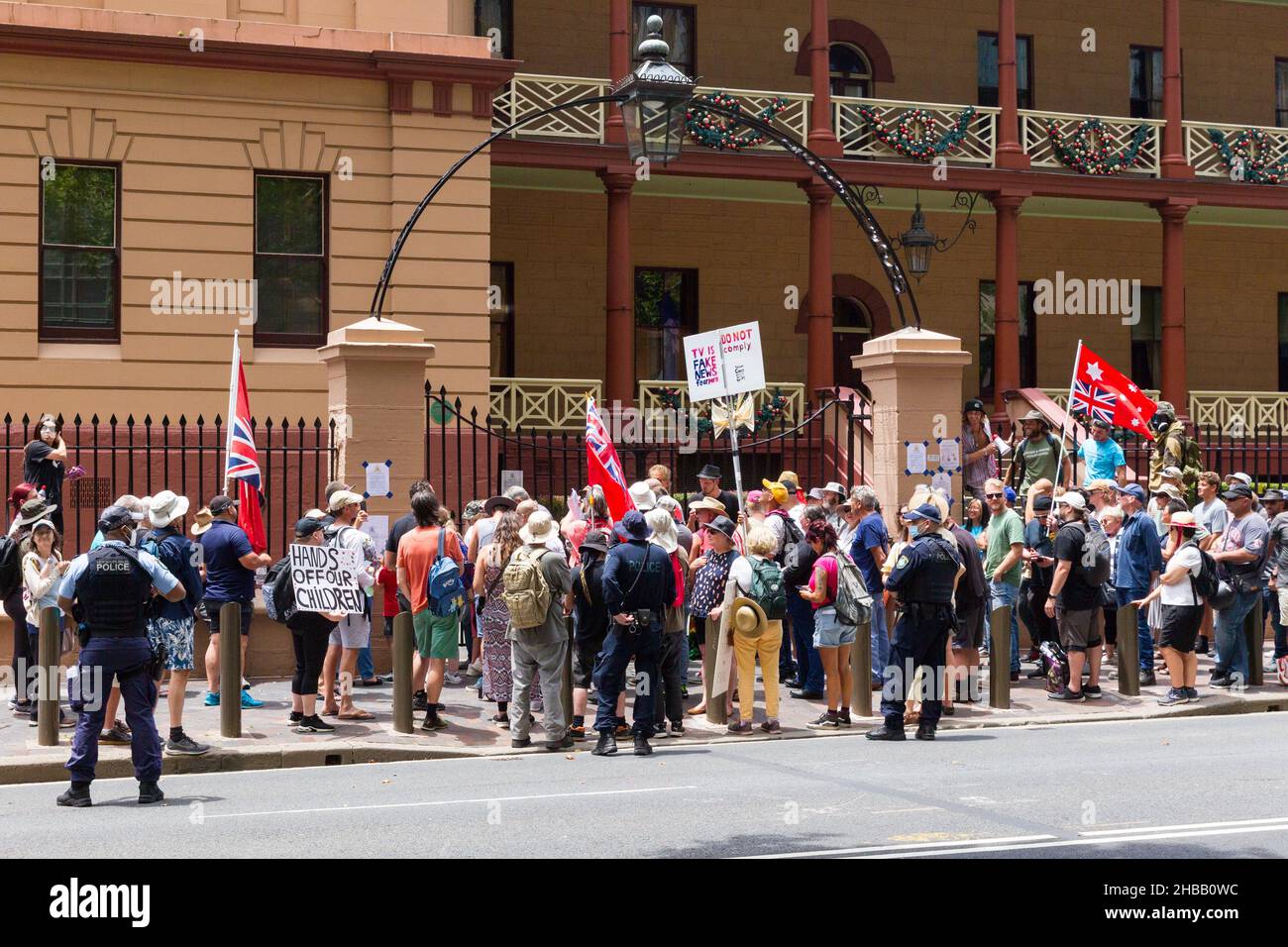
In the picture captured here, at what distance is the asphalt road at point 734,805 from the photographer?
821cm

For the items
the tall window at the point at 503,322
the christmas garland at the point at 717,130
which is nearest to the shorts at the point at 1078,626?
the christmas garland at the point at 717,130

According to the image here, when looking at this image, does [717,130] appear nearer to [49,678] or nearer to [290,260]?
[290,260]

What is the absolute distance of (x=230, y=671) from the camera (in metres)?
11.9

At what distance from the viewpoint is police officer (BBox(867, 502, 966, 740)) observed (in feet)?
39.4

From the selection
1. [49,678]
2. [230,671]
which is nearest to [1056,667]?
[230,671]

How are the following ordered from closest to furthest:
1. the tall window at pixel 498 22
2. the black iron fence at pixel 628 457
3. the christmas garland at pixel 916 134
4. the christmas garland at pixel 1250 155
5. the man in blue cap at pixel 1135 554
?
the man in blue cap at pixel 1135 554
the black iron fence at pixel 628 457
the christmas garland at pixel 916 134
the tall window at pixel 498 22
the christmas garland at pixel 1250 155

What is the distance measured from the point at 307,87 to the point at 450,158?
1.95 meters

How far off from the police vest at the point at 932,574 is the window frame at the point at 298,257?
10.6m

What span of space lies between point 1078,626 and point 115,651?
8058 millimetres

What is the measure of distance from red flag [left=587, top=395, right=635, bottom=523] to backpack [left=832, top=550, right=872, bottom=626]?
5.97 feet

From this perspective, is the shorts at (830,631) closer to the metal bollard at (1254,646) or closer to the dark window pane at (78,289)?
the metal bollard at (1254,646)

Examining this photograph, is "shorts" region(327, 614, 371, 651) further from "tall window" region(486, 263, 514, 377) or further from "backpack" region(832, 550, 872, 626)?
"tall window" region(486, 263, 514, 377)

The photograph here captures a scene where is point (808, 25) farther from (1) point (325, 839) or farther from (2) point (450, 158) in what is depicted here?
(1) point (325, 839)

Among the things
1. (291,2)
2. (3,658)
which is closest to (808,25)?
(291,2)
